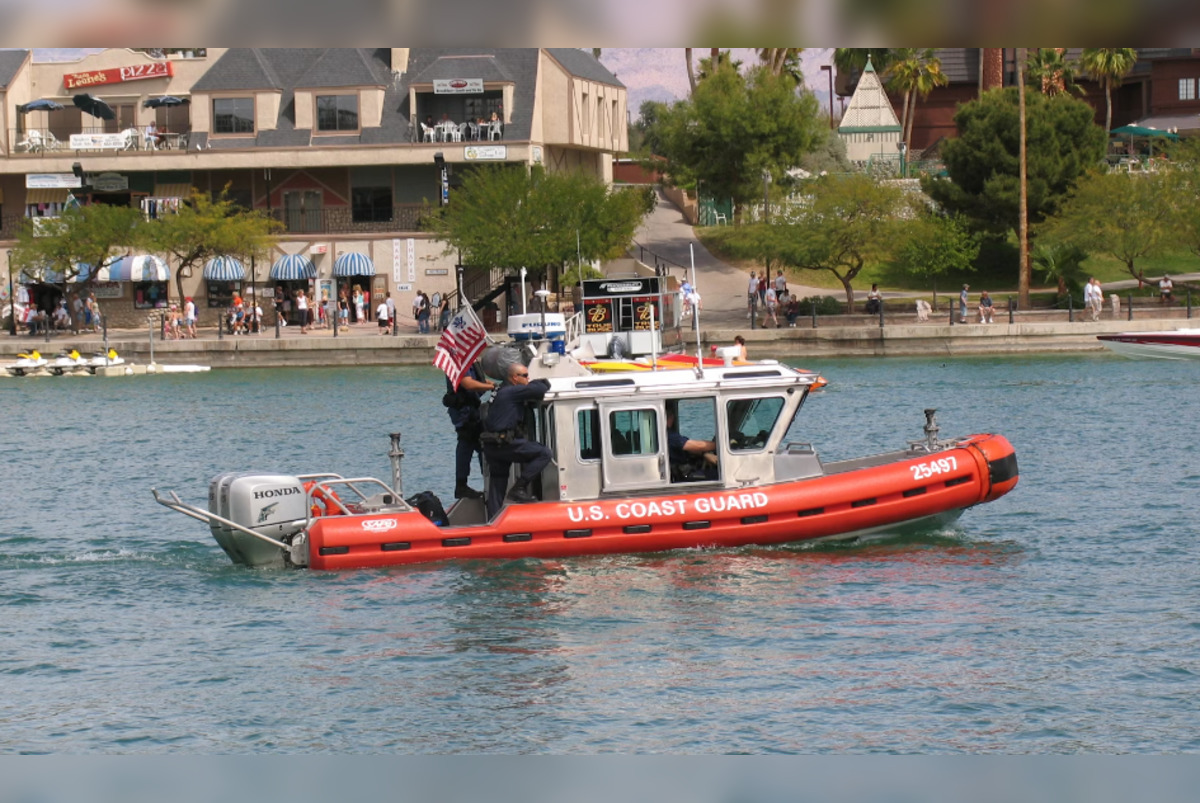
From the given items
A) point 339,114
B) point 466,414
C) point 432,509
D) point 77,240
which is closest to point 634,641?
point 432,509

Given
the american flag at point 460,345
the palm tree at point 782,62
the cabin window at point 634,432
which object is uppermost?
the palm tree at point 782,62

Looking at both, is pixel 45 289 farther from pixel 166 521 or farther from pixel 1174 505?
pixel 1174 505

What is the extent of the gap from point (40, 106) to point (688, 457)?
51.3 m

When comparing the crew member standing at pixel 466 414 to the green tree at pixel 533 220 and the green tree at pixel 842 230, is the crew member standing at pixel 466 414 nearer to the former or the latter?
the green tree at pixel 533 220

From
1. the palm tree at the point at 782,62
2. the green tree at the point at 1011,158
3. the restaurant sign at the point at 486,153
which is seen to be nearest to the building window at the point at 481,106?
the restaurant sign at the point at 486,153

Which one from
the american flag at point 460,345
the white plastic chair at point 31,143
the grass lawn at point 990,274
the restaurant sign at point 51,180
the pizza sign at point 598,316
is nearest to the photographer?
the american flag at point 460,345

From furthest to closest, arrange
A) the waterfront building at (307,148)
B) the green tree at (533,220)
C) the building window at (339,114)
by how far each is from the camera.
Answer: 1. the building window at (339,114)
2. the waterfront building at (307,148)
3. the green tree at (533,220)

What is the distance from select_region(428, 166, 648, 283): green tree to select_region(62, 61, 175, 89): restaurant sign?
15.1 m

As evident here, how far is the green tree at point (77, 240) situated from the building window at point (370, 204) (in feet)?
26.6

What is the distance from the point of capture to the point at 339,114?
59281 millimetres

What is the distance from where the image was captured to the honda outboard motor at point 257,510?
15.8 m

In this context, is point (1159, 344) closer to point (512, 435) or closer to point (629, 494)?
point (629, 494)

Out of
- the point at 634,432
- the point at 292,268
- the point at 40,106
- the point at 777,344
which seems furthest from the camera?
the point at 40,106

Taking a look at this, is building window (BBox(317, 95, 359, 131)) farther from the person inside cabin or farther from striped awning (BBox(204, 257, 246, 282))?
the person inside cabin
